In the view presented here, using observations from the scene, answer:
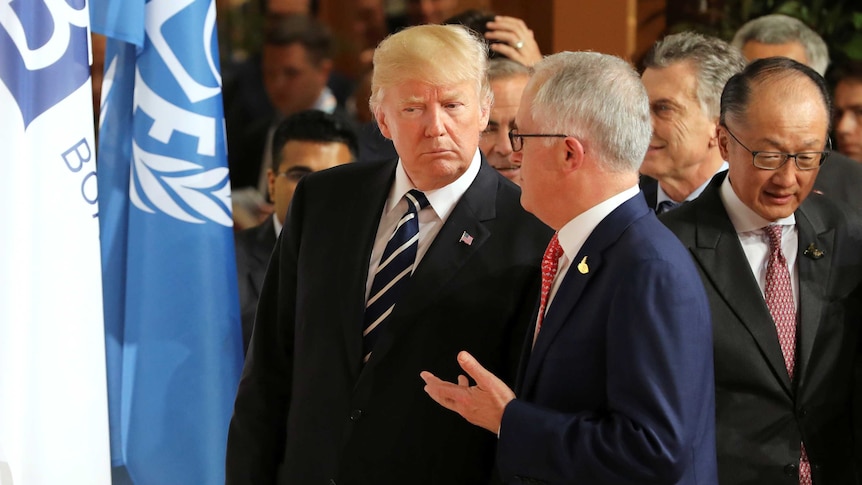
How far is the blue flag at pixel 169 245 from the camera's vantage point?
299 cm

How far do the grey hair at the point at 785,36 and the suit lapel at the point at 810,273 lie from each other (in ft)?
6.09

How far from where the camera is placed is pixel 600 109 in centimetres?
188

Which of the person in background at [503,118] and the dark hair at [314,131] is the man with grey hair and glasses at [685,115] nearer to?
the person in background at [503,118]

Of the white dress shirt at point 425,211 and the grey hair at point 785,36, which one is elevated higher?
the grey hair at point 785,36

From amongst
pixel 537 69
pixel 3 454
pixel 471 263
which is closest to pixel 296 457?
pixel 471 263

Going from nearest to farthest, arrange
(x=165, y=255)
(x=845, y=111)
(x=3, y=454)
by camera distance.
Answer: (x=3, y=454) < (x=165, y=255) < (x=845, y=111)

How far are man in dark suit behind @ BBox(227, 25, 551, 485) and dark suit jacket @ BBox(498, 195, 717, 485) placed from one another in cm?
30

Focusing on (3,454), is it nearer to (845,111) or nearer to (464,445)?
(464,445)

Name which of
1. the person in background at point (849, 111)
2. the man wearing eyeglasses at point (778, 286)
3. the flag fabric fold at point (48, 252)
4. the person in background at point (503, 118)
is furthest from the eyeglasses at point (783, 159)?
the person in background at point (849, 111)

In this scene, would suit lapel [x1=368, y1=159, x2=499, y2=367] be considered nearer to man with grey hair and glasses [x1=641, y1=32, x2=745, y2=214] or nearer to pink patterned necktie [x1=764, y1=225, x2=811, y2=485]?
pink patterned necktie [x1=764, y1=225, x2=811, y2=485]

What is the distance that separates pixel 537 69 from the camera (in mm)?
1970

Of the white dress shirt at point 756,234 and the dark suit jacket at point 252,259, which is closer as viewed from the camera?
the white dress shirt at point 756,234

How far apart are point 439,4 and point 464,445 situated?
135 inches

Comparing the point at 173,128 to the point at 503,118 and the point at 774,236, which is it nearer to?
the point at 503,118
